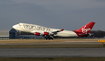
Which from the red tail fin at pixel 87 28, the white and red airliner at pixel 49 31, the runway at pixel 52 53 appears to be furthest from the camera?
the red tail fin at pixel 87 28

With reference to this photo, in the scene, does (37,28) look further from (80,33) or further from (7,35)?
(7,35)

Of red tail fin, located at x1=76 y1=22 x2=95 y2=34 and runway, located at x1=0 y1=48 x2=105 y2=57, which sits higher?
red tail fin, located at x1=76 y1=22 x2=95 y2=34

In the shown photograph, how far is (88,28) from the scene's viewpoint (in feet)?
241

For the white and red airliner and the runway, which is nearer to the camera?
the runway

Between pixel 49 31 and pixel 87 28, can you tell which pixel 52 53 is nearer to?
pixel 49 31

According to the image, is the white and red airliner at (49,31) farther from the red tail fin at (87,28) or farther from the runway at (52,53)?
the runway at (52,53)

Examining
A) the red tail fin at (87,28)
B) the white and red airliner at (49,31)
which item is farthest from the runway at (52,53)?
the red tail fin at (87,28)

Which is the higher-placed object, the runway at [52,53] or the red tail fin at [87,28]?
the red tail fin at [87,28]

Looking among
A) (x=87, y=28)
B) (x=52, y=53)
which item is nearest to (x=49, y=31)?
(x=87, y=28)

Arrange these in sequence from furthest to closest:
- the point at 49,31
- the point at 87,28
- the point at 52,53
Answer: the point at 87,28 < the point at 49,31 < the point at 52,53

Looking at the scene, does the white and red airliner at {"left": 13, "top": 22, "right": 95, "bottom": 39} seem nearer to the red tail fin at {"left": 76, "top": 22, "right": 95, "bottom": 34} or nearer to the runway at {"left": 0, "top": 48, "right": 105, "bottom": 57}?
the red tail fin at {"left": 76, "top": 22, "right": 95, "bottom": 34}

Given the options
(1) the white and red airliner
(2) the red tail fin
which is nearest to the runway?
(1) the white and red airliner

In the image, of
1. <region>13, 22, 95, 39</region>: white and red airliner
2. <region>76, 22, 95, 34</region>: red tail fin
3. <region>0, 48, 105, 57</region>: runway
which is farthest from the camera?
<region>76, 22, 95, 34</region>: red tail fin

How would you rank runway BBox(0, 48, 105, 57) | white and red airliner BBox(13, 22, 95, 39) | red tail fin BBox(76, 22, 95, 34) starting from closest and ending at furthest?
runway BBox(0, 48, 105, 57) < white and red airliner BBox(13, 22, 95, 39) < red tail fin BBox(76, 22, 95, 34)
